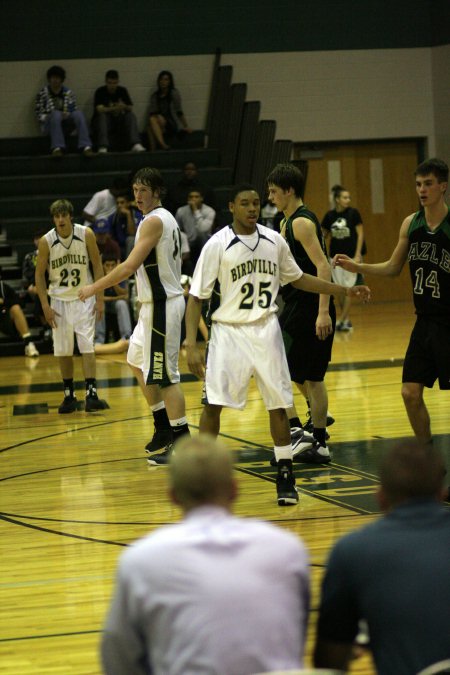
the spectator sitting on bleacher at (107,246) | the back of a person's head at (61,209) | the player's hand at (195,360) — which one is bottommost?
the player's hand at (195,360)

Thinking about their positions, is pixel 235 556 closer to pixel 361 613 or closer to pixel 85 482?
pixel 361 613

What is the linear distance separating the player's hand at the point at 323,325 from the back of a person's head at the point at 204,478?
4.52 m

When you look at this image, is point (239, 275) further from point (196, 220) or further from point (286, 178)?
point (196, 220)

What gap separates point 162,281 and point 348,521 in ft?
7.52

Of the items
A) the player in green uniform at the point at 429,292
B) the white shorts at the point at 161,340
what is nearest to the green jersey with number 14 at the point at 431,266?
the player in green uniform at the point at 429,292

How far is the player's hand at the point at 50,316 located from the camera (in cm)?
963

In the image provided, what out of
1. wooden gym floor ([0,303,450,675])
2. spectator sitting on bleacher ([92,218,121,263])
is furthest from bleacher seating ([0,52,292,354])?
wooden gym floor ([0,303,450,675])

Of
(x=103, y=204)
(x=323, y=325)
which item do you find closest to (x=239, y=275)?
(x=323, y=325)

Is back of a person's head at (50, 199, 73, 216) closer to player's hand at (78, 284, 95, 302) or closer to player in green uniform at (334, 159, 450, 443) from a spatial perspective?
player's hand at (78, 284, 95, 302)

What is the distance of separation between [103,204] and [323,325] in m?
10.3

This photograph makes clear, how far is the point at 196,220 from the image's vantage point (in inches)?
642

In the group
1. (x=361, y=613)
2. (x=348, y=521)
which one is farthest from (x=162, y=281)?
(x=361, y=613)

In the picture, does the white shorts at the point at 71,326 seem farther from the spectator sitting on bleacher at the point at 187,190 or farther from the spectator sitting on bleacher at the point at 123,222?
the spectator sitting on bleacher at the point at 187,190

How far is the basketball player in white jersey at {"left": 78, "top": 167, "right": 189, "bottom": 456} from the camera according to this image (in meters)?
7.11
